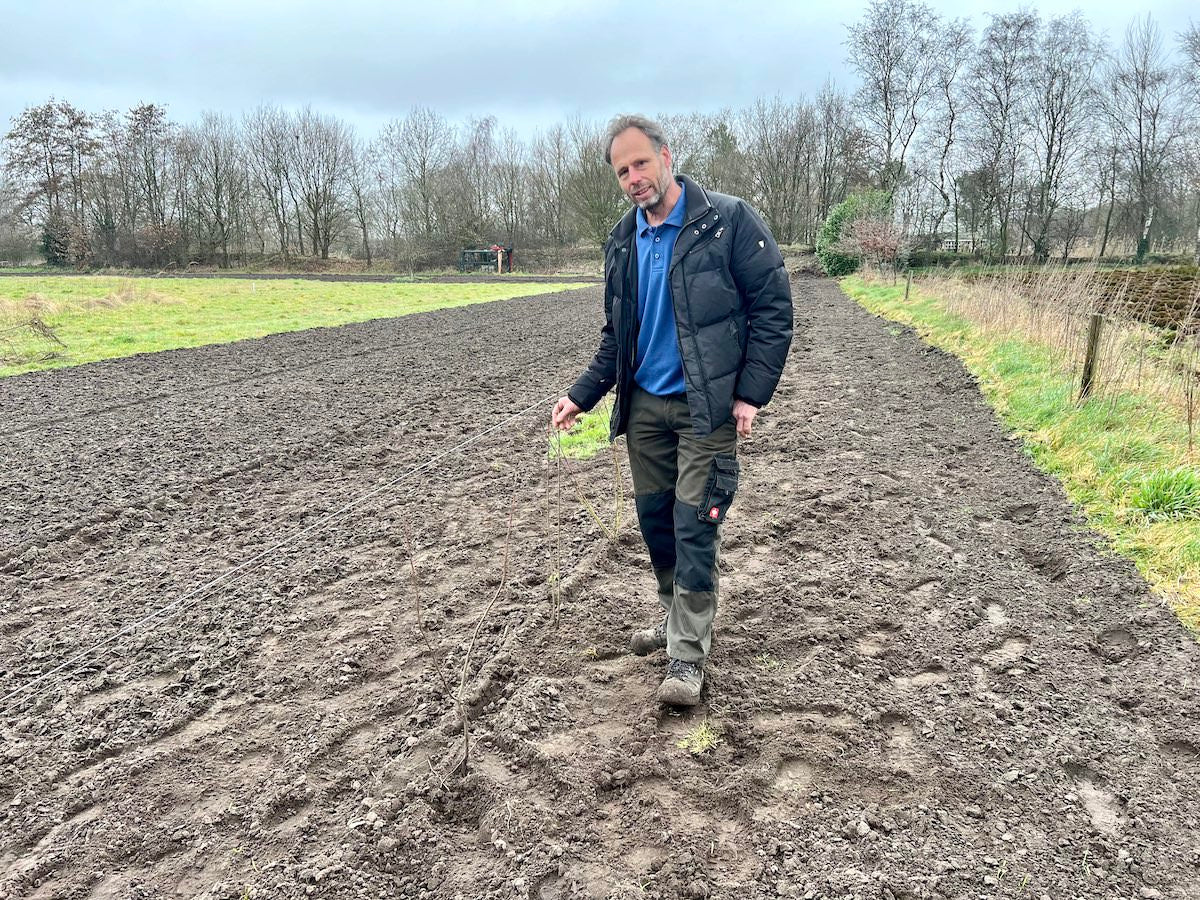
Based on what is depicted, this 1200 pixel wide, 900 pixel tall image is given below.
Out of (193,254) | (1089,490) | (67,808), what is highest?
(193,254)

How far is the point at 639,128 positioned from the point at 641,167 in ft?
0.46

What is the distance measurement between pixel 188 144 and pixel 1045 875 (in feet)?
215

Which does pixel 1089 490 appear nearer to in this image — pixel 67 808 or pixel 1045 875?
pixel 1045 875

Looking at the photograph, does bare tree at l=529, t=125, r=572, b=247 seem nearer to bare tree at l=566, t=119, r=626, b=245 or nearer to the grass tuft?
bare tree at l=566, t=119, r=626, b=245

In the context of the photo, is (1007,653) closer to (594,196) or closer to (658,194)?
(658,194)

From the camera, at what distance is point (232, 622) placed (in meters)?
3.92

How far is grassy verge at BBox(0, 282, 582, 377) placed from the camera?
1351 cm

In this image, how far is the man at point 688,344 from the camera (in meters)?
2.90

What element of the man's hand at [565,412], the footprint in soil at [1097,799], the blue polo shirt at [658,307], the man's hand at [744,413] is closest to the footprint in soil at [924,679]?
the footprint in soil at [1097,799]

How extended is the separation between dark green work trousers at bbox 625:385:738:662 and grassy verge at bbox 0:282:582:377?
12300 millimetres

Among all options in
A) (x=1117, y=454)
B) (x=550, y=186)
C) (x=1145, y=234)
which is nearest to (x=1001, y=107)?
(x=1145, y=234)

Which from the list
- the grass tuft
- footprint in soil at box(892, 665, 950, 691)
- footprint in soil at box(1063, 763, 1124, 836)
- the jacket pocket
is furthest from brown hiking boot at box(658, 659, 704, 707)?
the grass tuft

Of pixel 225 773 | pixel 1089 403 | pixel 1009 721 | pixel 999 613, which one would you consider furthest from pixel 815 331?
pixel 225 773

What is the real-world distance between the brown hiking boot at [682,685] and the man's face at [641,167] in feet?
6.24
